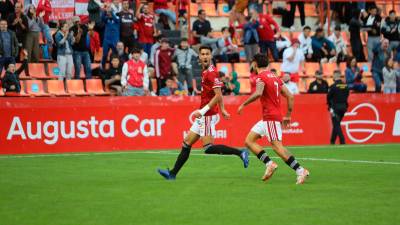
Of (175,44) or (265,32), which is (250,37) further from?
(175,44)

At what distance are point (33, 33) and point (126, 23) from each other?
3.01 metres

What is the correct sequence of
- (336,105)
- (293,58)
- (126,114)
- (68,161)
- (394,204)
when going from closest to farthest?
(394,204)
(68,161)
(126,114)
(336,105)
(293,58)

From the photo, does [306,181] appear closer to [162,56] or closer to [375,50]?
[162,56]

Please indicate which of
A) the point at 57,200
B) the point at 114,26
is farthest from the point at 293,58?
the point at 57,200

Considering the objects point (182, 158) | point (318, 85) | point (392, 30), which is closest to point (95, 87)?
point (318, 85)

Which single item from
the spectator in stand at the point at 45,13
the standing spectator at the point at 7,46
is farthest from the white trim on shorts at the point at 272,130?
the spectator in stand at the point at 45,13

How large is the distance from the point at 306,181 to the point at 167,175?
2284 millimetres

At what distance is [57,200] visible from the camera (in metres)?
13.1

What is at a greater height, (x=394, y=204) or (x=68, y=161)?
(x=394, y=204)

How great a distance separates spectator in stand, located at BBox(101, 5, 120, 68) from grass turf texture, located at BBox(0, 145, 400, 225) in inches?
311

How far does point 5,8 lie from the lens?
90.5 ft

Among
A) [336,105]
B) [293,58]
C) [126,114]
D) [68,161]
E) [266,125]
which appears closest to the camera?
[266,125]

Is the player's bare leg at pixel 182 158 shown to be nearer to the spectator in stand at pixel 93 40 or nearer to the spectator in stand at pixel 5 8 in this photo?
the spectator in stand at pixel 5 8

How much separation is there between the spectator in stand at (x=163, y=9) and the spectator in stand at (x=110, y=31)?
316 centimetres
